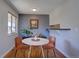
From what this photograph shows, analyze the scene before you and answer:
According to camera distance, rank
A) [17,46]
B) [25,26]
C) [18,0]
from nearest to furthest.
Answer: [17,46] → [18,0] → [25,26]

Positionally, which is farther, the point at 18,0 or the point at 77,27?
the point at 18,0

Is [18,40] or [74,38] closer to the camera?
[74,38]

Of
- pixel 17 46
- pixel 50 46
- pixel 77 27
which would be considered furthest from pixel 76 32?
pixel 17 46

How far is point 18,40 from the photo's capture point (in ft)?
12.8

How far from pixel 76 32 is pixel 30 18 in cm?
532

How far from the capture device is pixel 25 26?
26.9 ft

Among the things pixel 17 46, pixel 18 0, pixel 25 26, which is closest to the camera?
pixel 17 46

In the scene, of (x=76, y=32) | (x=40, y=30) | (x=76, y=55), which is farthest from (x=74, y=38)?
(x=40, y=30)

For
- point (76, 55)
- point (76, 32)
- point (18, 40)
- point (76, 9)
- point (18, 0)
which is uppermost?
point (18, 0)

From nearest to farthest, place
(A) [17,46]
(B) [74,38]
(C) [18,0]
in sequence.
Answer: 1. (B) [74,38]
2. (A) [17,46]
3. (C) [18,0]

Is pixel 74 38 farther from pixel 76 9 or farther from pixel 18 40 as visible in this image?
pixel 18 40

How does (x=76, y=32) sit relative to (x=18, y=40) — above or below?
above

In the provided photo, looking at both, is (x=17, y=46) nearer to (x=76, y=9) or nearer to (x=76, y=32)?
(x=76, y=32)

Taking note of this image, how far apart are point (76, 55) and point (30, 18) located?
215 inches
